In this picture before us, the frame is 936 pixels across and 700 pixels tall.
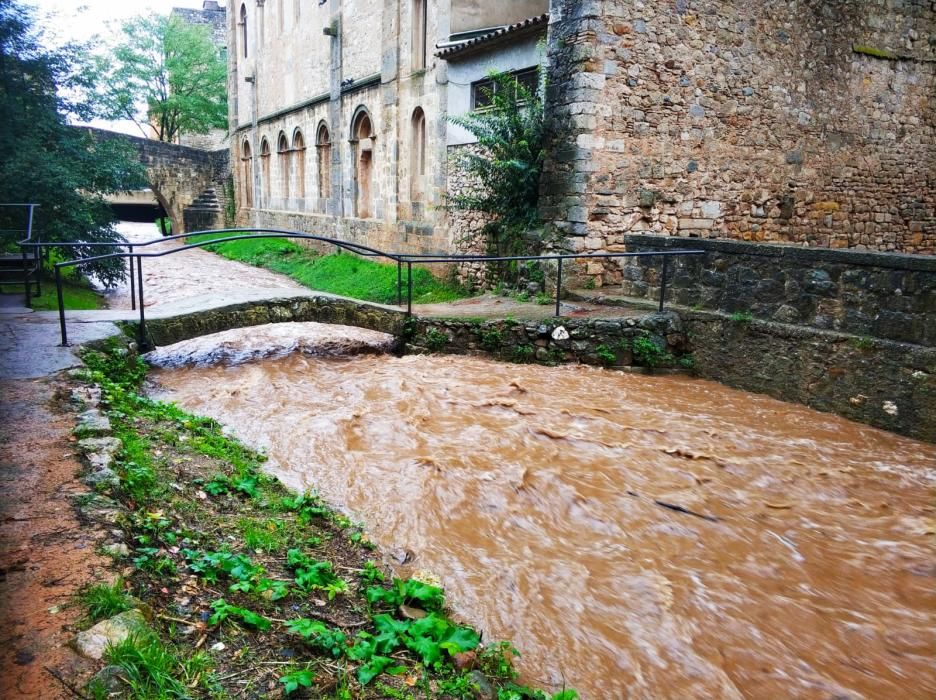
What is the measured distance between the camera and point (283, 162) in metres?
23.4

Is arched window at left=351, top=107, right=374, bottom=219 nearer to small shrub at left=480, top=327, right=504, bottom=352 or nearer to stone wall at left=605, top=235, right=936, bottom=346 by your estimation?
small shrub at left=480, top=327, right=504, bottom=352

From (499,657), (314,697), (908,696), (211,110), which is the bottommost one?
(908,696)

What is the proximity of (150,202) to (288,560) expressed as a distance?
33619 millimetres

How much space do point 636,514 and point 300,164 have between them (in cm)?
1995

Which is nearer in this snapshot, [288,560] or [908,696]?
[908,696]

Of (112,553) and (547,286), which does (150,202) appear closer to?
(547,286)

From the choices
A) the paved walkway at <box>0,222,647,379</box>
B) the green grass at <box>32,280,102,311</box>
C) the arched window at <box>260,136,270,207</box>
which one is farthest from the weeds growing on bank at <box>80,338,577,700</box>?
the arched window at <box>260,136,270,207</box>

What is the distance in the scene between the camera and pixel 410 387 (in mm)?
7328

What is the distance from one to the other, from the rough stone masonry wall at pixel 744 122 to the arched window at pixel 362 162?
8.37m

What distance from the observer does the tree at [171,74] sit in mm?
32531

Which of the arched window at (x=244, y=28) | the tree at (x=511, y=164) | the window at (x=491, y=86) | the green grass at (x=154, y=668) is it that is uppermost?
the arched window at (x=244, y=28)

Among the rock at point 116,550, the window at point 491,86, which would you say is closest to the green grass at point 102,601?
the rock at point 116,550

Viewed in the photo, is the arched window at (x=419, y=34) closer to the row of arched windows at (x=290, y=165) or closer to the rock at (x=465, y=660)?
the row of arched windows at (x=290, y=165)

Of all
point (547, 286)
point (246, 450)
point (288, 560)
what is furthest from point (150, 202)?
point (288, 560)
